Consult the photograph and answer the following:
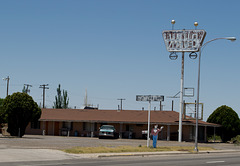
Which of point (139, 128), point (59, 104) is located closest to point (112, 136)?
point (139, 128)

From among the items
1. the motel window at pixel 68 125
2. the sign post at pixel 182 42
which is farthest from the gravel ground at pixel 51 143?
the motel window at pixel 68 125

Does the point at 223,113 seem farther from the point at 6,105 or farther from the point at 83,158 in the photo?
the point at 83,158

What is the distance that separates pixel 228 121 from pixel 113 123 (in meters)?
15.2

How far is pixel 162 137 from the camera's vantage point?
Result: 52469mm

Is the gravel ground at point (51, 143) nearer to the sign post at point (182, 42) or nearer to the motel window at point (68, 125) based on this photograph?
the sign post at point (182, 42)

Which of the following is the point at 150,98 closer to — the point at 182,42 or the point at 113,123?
the point at 182,42

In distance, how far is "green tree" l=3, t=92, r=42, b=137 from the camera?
41.8 meters

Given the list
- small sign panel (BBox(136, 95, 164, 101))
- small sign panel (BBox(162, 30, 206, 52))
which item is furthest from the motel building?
small sign panel (BBox(136, 95, 164, 101))

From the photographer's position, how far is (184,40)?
47.3m

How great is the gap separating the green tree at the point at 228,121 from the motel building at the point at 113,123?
139 cm

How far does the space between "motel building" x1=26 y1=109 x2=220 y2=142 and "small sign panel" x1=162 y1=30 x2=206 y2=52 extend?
8747 mm

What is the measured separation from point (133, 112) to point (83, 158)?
123ft

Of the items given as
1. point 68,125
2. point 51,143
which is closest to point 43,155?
point 51,143

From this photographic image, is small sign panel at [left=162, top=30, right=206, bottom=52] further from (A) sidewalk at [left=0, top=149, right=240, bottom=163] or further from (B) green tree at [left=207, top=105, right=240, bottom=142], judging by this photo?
(A) sidewalk at [left=0, top=149, right=240, bottom=163]
